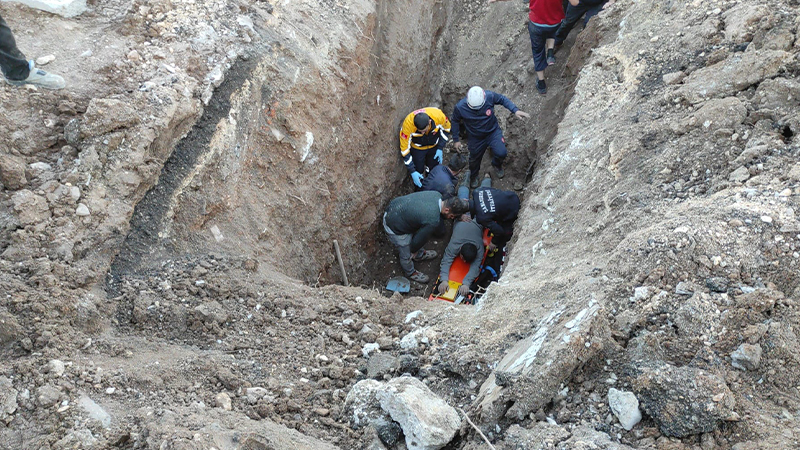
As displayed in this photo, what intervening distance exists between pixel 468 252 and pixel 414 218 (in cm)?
70

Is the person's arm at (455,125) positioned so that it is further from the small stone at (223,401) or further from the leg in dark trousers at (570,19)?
the small stone at (223,401)

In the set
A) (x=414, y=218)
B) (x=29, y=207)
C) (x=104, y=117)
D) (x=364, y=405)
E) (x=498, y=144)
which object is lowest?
(x=414, y=218)

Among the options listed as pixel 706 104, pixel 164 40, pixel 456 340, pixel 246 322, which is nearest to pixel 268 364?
pixel 246 322

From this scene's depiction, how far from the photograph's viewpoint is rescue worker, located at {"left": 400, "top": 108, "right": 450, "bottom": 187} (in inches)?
253

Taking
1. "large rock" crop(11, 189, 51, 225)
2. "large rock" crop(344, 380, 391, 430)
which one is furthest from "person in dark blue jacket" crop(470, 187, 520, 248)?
"large rock" crop(11, 189, 51, 225)

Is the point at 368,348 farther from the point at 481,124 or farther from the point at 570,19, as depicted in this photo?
the point at 570,19

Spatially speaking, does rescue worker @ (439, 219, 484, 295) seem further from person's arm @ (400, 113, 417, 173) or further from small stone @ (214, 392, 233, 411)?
small stone @ (214, 392, 233, 411)

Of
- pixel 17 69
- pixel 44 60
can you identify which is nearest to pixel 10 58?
pixel 17 69

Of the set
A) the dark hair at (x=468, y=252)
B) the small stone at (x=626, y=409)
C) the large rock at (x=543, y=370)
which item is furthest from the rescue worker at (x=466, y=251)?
the small stone at (x=626, y=409)

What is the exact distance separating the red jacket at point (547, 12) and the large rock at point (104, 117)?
4451 mm

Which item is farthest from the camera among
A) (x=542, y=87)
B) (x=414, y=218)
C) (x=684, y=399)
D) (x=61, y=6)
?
(x=542, y=87)

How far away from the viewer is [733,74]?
4082 millimetres

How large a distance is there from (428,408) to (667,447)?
1064 mm

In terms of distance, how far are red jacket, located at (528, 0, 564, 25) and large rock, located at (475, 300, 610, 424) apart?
14.5 ft
